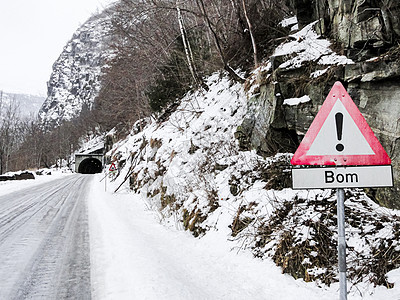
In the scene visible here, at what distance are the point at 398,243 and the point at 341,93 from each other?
205cm

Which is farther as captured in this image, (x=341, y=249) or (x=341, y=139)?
(x=341, y=139)

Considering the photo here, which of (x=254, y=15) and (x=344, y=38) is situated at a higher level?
(x=254, y=15)

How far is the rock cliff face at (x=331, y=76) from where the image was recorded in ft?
13.5

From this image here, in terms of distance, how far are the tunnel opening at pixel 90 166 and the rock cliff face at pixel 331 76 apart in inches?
2051

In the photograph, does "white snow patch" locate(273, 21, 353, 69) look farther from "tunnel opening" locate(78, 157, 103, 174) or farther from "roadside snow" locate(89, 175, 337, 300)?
→ "tunnel opening" locate(78, 157, 103, 174)

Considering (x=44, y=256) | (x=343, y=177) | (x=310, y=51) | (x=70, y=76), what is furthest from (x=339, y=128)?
(x=70, y=76)

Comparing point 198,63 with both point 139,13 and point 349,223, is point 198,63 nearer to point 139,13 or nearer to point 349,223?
point 139,13

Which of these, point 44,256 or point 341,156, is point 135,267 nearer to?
point 44,256

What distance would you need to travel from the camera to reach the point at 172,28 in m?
14.5

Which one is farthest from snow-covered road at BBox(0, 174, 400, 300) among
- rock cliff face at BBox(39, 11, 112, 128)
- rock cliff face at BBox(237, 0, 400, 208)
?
rock cliff face at BBox(39, 11, 112, 128)

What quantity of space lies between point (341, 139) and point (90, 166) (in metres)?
65.9

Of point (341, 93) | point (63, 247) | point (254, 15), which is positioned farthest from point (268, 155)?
point (254, 15)

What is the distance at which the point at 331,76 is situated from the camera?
5.02 meters

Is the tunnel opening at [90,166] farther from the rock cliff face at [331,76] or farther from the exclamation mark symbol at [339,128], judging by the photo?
the exclamation mark symbol at [339,128]
